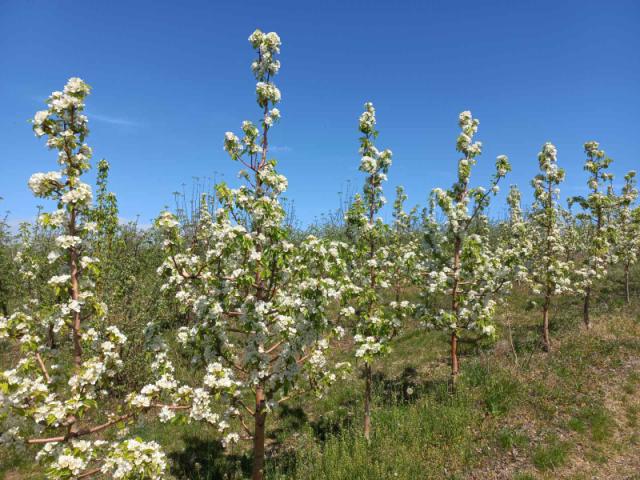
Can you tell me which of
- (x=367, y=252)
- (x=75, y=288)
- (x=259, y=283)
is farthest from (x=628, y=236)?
(x=75, y=288)

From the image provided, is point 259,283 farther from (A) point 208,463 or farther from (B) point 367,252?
(A) point 208,463

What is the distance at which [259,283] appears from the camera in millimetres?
6906

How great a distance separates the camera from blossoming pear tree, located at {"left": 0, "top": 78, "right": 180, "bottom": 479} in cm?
464

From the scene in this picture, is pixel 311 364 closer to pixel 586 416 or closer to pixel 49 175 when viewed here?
pixel 49 175

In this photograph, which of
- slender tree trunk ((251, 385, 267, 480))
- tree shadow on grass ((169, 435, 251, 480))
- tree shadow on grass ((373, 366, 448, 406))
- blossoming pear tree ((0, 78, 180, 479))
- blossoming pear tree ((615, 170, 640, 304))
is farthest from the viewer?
blossoming pear tree ((615, 170, 640, 304))

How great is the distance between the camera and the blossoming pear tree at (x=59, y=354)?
15.2ft

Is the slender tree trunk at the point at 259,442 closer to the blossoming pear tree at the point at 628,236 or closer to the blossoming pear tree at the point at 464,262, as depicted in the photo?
the blossoming pear tree at the point at 464,262

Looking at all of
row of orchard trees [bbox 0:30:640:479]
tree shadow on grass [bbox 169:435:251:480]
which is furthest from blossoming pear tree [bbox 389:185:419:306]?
tree shadow on grass [bbox 169:435:251:480]

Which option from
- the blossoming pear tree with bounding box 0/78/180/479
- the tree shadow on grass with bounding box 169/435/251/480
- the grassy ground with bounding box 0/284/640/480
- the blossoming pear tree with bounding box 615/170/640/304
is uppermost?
the blossoming pear tree with bounding box 615/170/640/304

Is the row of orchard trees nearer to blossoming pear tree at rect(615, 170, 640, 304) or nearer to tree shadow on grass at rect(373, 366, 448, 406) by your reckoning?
tree shadow on grass at rect(373, 366, 448, 406)

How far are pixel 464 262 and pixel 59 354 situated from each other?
944 cm

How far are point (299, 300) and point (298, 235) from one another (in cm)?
3004

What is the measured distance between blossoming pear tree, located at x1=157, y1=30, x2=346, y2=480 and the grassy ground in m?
1.95

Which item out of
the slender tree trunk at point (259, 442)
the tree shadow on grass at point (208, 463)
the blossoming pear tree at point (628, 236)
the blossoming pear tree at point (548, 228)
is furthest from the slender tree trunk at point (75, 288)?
the blossoming pear tree at point (628, 236)
